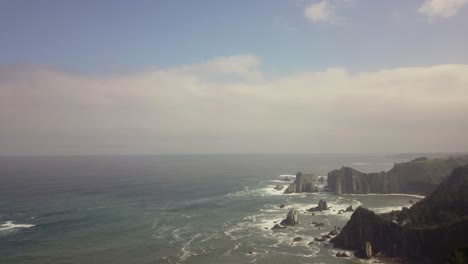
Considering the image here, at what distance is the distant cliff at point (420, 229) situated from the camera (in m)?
83.2

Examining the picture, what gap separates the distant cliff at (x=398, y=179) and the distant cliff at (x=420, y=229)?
83.6 meters

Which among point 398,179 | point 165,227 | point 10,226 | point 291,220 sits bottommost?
point 165,227

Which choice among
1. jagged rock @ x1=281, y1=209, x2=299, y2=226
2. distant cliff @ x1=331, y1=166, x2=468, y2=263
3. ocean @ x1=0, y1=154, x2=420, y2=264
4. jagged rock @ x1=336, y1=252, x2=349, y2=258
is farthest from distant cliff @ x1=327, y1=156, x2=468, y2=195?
jagged rock @ x1=336, y1=252, x2=349, y2=258

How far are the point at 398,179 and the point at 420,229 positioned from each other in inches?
4540

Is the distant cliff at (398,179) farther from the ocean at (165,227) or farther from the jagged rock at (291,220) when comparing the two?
the jagged rock at (291,220)

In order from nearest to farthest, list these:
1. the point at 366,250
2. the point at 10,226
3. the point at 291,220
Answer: the point at 366,250
the point at 10,226
the point at 291,220

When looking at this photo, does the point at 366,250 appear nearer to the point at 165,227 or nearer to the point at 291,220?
the point at 291,220

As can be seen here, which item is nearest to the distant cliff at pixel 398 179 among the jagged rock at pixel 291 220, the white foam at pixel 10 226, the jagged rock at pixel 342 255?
the jagged rock at pixel 291 220

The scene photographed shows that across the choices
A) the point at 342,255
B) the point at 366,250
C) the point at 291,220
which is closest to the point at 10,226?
the point at 291,220

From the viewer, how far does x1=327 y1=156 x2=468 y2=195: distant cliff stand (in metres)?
187

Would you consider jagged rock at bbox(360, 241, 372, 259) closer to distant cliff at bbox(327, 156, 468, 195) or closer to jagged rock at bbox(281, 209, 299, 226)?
jagged rock at bbox(281, 209, 299, 226)

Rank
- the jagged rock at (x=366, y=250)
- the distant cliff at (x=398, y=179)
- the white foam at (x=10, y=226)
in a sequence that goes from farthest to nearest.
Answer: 1. the distant cliff at (x=398, y=179)
2. the white foam at (x=10, y=226)
3. the jagged rock at (x=366, y=250)

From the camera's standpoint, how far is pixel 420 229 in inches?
3482

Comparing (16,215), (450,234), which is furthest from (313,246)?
(16,215)
